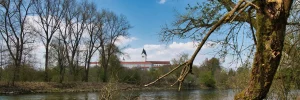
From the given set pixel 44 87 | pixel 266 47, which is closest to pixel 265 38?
pixel 266 47

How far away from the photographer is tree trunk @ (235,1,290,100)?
2555 mm

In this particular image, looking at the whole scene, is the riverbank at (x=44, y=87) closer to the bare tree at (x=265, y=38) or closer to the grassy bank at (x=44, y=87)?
the grassy bank at (x=44, y=87)

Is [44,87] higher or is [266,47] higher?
[266,47]

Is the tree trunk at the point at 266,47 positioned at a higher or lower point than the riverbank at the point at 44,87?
higher

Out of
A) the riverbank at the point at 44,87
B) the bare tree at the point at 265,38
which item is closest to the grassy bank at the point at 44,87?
the riverbank at the point at 44,87

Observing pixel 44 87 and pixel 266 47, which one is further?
pixel 44 87

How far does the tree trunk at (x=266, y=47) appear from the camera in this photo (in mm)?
2555

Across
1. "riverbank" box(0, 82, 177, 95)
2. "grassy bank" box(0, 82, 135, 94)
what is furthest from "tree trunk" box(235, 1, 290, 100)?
"grassy bank" box(0, 82, 135, 94)

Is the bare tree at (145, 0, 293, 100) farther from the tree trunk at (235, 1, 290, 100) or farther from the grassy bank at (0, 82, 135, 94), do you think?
the grassy bank at (0, 82, 135, 94)

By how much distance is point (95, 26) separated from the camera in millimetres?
51312

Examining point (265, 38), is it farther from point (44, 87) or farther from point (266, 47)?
point (44, 87)

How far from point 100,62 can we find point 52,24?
517 inches

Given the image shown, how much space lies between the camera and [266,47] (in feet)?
8.70

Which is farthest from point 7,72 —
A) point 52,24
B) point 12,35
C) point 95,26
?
point 95,26
